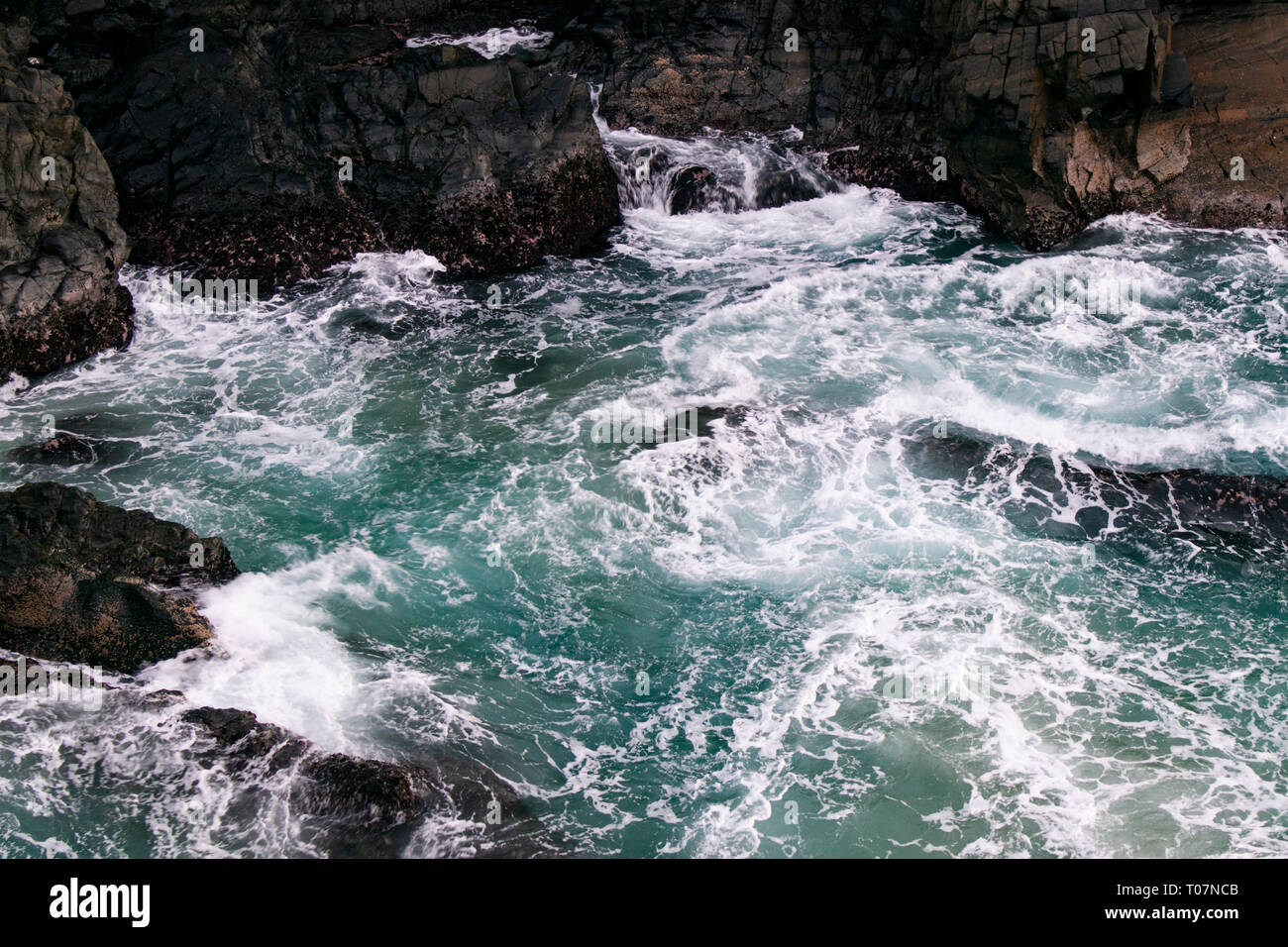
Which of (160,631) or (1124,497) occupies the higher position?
(1124,497)

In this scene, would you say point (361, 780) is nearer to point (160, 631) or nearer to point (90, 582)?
point (160, 631)

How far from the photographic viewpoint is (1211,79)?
23.5 m

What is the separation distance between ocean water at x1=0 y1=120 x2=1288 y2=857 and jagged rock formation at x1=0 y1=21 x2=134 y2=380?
0.63m

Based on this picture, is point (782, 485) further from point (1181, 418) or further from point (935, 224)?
point (935, 224)

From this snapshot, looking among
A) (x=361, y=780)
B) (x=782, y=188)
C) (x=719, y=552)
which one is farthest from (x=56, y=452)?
(x=782, y=188)

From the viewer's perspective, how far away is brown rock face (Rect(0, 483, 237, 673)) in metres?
13.4

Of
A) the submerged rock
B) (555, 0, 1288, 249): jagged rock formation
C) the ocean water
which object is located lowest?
the submerged rock

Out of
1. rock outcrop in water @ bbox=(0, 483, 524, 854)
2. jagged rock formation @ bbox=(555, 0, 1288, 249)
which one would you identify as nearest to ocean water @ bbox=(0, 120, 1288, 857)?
rock outcrop in water @ bbox=(0, 483, 524, 854)

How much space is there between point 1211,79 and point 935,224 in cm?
606

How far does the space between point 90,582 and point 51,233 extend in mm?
9010

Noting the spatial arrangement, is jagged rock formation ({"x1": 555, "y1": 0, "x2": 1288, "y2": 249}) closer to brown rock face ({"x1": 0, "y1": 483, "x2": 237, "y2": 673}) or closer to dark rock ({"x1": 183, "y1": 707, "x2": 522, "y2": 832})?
brown rock face ({"x1": 0, "y1": 483, "x2": 237, "y2": 673})

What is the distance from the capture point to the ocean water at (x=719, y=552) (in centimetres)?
1232

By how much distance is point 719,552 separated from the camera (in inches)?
627
